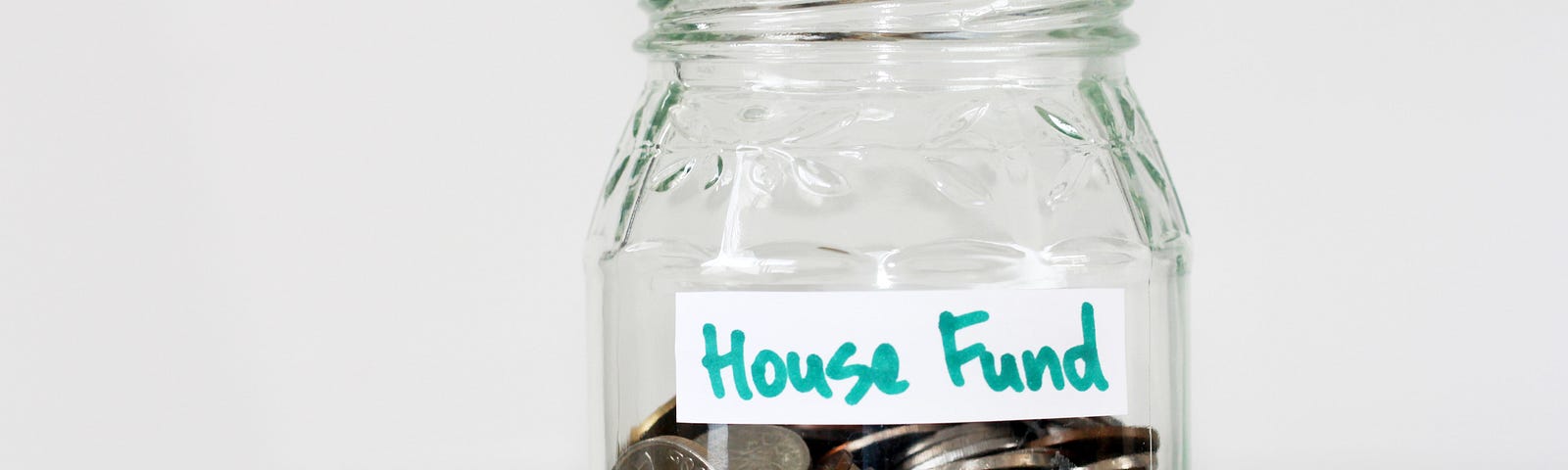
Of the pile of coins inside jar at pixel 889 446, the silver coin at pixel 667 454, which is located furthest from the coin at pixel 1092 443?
the silver coin at pixel 667 454

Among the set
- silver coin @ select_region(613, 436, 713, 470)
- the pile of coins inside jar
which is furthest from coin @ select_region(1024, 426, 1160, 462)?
silver coin @ select_region(613, 436, 713, 470)

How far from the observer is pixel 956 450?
2.08 ft

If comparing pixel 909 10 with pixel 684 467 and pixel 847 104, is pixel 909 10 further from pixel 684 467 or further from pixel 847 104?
pixel 684 467

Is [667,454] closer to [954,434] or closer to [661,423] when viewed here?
[661,423]

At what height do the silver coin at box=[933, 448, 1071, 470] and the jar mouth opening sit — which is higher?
the jar mouth opening

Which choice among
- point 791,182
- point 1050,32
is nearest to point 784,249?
point 791,182

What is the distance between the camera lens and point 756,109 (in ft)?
2.22

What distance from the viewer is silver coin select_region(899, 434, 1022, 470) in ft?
2.07

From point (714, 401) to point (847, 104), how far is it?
0.14 metres

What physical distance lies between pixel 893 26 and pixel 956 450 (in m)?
0.18

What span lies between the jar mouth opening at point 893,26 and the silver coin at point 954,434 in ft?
0.53

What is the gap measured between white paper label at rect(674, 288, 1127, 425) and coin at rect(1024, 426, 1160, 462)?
0.01 metres

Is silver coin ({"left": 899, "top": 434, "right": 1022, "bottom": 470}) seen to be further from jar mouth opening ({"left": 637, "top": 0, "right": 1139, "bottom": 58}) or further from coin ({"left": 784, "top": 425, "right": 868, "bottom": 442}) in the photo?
jar mouth opening ({"left": 637, "top": 0, "right": 1139, "bottom": 58})

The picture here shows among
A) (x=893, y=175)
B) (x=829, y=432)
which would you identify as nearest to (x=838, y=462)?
(x=829, y=432)
